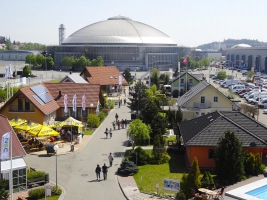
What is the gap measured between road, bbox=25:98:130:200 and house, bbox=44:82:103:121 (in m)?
6.89

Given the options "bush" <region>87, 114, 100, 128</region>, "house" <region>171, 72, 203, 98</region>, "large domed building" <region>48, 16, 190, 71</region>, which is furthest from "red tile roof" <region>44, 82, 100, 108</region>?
"large domed building" <region>48, 16, 190, 71</region>

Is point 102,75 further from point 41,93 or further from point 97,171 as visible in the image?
point 97,171

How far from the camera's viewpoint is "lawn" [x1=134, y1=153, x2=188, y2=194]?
82.0 feet

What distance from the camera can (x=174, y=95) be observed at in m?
66.4

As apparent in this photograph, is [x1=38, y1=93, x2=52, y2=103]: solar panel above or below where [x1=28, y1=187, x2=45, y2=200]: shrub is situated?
above

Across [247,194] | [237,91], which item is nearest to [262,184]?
[247,194]

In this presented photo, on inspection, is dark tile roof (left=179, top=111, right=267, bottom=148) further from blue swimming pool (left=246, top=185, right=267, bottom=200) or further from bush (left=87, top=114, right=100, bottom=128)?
bush (left=87, top=114, right=100, bottom=128)

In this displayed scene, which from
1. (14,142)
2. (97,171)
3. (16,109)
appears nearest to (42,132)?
(14,142)

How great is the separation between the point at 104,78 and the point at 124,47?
66.7 meters

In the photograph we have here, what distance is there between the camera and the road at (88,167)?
24.1 metres

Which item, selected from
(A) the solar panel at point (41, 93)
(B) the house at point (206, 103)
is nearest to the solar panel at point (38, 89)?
(A) the solar panel at point (41, 93)

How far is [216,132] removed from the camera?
97.2ft

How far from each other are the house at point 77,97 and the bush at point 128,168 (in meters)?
19.1

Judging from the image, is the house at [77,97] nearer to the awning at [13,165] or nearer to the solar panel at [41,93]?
the solar panel at [41,93]
